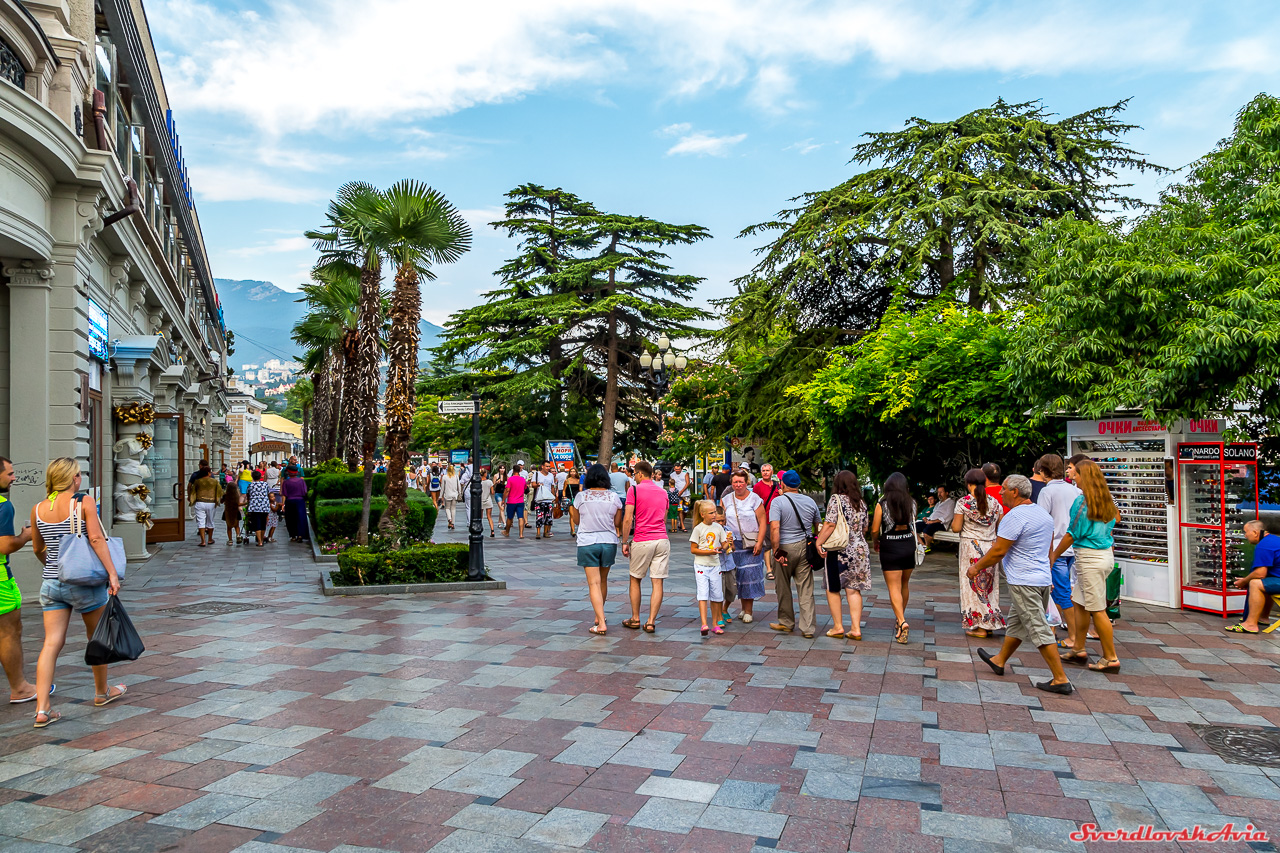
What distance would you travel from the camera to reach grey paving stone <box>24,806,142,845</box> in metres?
3.92

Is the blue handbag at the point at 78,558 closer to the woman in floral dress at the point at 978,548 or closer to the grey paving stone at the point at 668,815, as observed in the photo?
the grey paving stone at the point at 668,815

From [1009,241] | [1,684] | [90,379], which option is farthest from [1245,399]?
[90,379]

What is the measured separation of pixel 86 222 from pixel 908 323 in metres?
13.1

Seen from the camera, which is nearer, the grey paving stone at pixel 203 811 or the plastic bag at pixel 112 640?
the grey paving stone at pixel 203 811

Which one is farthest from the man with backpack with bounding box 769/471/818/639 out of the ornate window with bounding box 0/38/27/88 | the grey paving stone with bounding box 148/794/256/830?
the ornate window with bounding box 0/38/27/88

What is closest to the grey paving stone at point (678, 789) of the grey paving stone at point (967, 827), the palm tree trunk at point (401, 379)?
the grey paving stone at point (967, 827)

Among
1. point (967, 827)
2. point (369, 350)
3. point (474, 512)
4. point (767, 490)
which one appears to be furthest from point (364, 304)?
point (967, 827)

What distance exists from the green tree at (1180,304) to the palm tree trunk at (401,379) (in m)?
9.02

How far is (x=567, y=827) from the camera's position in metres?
4.05

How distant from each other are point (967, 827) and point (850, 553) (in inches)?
166

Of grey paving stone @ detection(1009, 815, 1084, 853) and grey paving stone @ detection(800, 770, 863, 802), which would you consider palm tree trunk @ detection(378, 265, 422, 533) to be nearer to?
grey paving stone @ detection(800, 770, 863, 802)

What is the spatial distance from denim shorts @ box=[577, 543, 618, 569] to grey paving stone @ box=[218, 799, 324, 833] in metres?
4.40

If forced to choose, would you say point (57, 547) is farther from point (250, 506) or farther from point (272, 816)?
point (250, 506)

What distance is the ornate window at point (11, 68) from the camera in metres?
10.4
